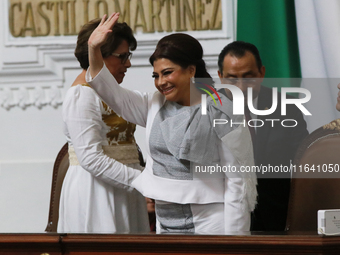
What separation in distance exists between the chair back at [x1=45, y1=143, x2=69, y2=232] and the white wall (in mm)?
596

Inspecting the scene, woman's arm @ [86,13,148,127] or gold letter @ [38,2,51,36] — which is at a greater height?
gold letter @ [38,2,51,36]

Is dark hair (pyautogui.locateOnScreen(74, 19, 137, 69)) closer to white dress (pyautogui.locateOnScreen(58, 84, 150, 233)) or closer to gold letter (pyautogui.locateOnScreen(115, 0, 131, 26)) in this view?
white dress (pyautogui.locateOnScreen(58, 84, 150, 233))

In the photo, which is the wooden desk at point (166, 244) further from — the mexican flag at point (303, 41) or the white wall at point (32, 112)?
the white wall at point (32, 112)

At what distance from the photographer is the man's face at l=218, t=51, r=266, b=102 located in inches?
73.3

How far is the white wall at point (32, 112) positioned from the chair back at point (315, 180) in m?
1.11

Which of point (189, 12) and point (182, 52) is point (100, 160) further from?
point (189, 12)

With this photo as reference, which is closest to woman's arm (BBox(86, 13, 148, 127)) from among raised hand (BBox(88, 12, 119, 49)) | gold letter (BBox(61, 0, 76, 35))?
raised hand (BBox(88, 12, 119, 49))

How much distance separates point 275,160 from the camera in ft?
5.89

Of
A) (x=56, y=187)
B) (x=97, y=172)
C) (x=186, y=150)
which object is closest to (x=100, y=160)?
(x=97, y=172)

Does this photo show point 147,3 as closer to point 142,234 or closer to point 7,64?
point 7,64

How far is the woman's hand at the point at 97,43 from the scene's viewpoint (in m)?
1.34

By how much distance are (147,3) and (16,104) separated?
0.94 metres

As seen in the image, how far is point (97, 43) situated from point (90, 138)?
38 cm

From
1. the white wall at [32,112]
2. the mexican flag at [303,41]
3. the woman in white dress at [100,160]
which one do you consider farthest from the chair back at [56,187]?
the mexican flag at [303,41]
